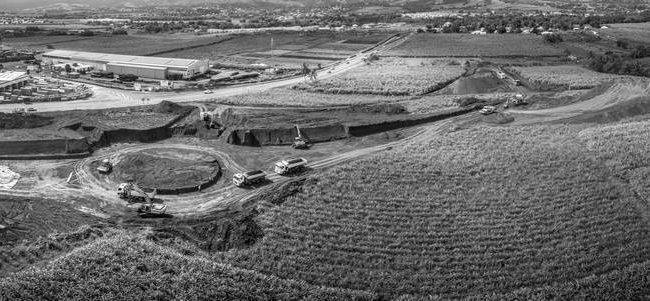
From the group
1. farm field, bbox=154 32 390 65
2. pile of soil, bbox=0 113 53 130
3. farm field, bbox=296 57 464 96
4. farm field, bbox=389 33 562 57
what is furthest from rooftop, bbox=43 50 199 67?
farm field, bbox=389 33 562 57

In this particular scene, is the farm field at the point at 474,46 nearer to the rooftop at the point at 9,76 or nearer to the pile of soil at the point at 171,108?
the pile of soil at the point at 171,108

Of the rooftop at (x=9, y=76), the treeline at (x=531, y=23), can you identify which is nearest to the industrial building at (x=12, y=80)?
the rooftop at (x=9, y=76)

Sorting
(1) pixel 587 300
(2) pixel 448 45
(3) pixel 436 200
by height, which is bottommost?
(1) pixel 587 300

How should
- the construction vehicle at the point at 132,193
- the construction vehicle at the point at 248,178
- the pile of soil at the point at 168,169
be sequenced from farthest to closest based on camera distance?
the pile of soil at the point at 168,169, the construction vehicle at the point at 248,178, the construction vehicle at the point at 132,193

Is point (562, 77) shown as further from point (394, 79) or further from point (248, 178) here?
point (248, 178)

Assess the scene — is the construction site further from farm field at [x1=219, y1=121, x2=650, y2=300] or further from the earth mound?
the earth mound

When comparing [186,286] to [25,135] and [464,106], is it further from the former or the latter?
[464,106]

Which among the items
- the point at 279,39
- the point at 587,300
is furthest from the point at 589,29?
the point at 587,300
